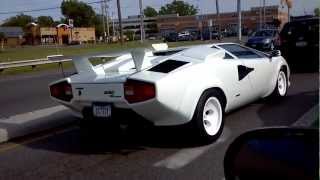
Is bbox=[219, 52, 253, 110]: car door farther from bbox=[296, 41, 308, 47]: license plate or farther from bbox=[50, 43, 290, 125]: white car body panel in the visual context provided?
bbox=[296, 41, 308, 47]: license plate

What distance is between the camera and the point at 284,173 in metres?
1.90

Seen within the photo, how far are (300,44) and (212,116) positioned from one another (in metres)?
9.87

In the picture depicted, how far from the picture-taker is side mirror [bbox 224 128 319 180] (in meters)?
1.84

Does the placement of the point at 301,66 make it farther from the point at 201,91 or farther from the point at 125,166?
the point at 125,166

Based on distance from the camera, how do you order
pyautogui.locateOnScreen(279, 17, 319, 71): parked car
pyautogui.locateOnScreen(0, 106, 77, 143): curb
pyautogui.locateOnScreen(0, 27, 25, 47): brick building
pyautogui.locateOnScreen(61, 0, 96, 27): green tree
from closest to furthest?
pyautogui.locateOnScreen(0, 106, 77, 143): curb < pyautogui.locateOnScreen(279, 17, 319, 71): parked car < pyautogui.locateOnScreen(0, 27, 25, 47): brick building < pyautogui.locateOnScreen(61, 0, 96, 27): green tree

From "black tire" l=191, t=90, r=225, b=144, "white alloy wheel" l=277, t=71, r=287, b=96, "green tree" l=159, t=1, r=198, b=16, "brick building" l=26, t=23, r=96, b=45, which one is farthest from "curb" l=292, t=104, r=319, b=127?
"green tree" l=159, t=1, r=198, b=16

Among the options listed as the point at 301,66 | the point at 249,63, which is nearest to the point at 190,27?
the point at 301,66

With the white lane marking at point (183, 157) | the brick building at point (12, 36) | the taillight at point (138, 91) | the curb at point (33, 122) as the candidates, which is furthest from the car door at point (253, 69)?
the brick building at point (12, 36)

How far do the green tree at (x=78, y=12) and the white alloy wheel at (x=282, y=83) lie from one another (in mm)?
125046

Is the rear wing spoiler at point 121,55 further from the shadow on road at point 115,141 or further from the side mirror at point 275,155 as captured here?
the side mirror at point 275,155

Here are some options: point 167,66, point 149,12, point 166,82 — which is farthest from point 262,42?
point 149,12

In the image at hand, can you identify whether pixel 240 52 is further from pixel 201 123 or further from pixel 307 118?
pixel 201 123

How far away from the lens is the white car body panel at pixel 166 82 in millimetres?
5895

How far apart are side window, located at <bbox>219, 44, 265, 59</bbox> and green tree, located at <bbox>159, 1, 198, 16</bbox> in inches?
6258
